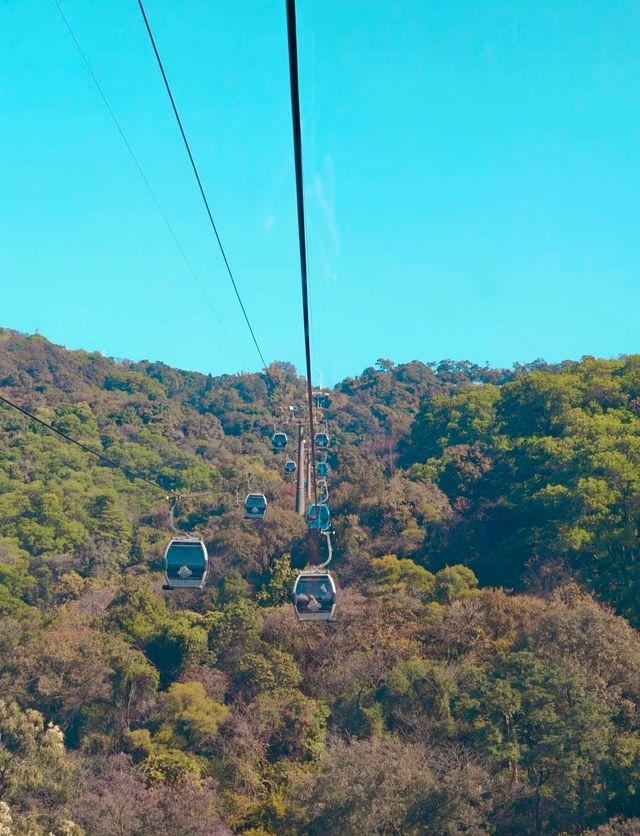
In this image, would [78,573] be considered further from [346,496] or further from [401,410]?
[401,410]

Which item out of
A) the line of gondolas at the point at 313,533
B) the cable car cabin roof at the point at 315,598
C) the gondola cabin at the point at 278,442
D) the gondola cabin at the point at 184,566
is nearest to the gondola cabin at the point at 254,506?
the line of gondolas at the point at 313,533

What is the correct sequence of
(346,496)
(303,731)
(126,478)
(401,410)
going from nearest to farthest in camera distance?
(303,731), (346,496), (126,478), (401,410)

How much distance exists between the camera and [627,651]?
23.0m

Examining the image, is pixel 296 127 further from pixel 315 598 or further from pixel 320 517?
pixel 320 517

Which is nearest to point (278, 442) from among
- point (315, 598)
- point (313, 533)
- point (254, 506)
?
point (254, 506)

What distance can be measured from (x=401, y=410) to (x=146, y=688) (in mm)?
56824

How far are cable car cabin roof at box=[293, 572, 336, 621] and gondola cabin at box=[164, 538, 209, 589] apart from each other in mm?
2094

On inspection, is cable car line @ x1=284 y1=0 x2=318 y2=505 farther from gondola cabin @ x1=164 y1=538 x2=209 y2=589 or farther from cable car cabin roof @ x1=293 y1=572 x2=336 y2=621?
gondola cabin @ x1=164 y1=538 x2=209 y2=589

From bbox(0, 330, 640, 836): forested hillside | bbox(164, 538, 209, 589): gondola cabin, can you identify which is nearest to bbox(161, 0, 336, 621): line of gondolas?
bbox(164, 538, 209, 589): gondola cabin

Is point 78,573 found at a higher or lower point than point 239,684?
higher

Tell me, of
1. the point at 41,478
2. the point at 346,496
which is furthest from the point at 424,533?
the point at 41,478

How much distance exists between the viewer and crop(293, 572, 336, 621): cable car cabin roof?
53.9 feet

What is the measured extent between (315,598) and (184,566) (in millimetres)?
2818

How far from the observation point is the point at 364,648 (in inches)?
1113
